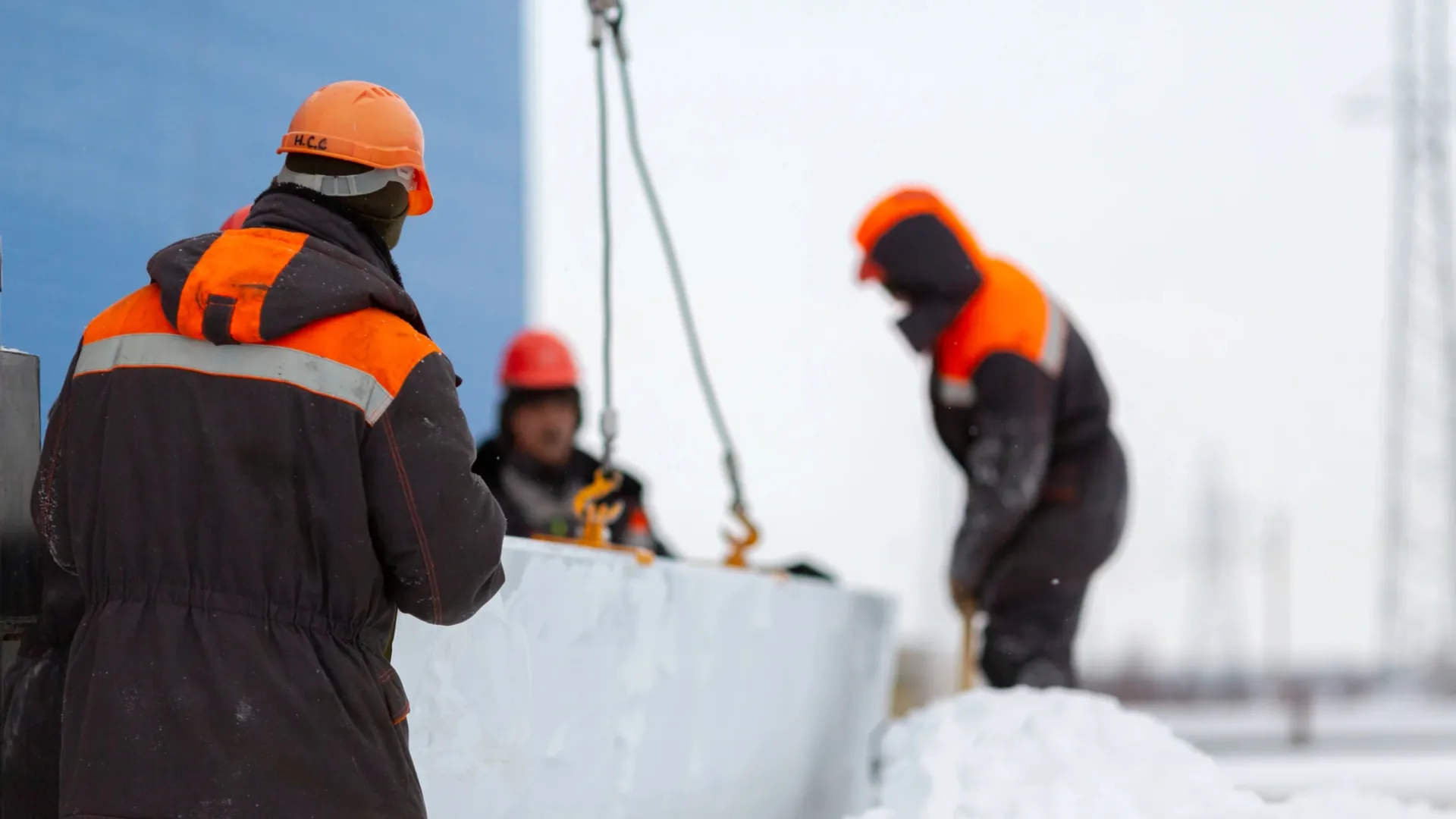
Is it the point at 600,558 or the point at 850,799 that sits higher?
the point at 600,558

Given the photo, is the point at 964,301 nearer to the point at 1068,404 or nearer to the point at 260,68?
the point at 1068,404

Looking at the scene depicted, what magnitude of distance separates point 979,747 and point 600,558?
120 centimetres

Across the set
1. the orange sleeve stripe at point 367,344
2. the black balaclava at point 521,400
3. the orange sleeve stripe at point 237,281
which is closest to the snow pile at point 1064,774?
the orange sleeve stripe at point 367,344

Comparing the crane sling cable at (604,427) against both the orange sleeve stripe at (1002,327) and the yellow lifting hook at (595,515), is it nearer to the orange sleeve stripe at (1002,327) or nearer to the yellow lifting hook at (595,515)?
the yellow lifting hook at (595,515)

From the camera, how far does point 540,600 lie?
2580mm

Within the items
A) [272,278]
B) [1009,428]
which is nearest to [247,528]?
[272,278]

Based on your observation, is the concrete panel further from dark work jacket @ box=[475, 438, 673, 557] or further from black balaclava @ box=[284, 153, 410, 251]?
dark work jacket @ box=[475, 438, 673, 557]

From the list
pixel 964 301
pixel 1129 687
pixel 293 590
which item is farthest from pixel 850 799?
pixel 1129 687

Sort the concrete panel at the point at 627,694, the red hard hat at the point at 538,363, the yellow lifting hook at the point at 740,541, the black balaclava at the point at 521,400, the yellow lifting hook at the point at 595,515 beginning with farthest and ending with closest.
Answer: the red hard hat at the point at 538,363
the black balaclava at the point at 521,400
the yellow lifting hook at the point at 740,541
the yellow lifting hook at the point at 595,515
the concrete panel at the point at 627,694

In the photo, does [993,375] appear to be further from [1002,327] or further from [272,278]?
[272,278]

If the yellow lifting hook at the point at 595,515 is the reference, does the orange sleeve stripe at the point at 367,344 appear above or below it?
above

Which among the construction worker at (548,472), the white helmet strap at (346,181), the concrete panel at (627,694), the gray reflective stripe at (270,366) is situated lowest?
the concrete panel at (627,694)

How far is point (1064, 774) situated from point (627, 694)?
40.6 inches

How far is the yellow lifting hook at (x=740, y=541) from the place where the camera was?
4199 millimetres
